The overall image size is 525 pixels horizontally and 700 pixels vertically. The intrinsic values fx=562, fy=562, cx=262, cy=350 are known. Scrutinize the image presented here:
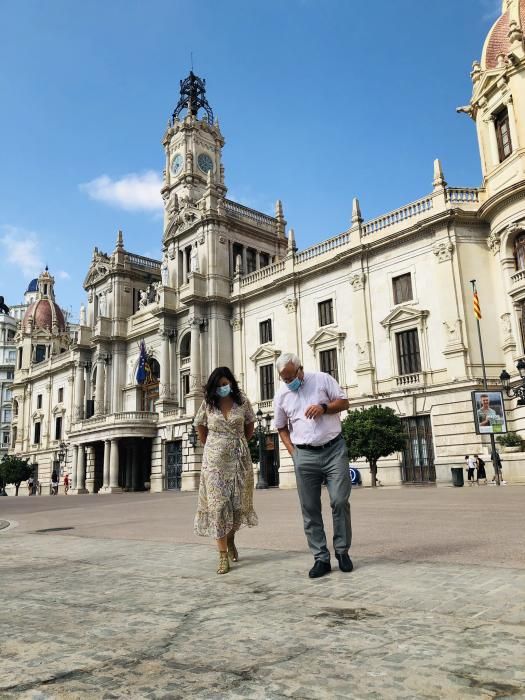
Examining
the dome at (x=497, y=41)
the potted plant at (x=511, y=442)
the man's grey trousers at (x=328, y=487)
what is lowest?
the man's grey trousers at (x=328, y=487)

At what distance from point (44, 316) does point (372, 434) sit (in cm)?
5457

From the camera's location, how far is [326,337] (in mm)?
32000

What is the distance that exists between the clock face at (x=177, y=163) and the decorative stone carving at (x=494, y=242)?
2891 cm

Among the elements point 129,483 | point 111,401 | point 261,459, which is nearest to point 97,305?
point 111,401

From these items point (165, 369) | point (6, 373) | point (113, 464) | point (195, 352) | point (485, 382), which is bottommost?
point (113, 464)

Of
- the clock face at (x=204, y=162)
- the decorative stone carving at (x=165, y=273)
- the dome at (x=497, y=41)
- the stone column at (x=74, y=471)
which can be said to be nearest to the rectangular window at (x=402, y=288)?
the dome at (x=497, y=41)

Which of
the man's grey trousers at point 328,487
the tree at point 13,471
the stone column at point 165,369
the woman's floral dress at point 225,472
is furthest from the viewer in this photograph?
the tree at point 13,471

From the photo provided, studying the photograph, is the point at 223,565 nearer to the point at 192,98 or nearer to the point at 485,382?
the point at 485,382

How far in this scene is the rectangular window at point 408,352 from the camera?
91.4 ft

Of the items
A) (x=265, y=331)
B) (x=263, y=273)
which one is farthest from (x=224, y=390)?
(x=263, y=273)

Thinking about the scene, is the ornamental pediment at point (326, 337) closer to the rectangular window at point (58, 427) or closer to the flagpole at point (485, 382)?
the flagpole at point (485, 382)

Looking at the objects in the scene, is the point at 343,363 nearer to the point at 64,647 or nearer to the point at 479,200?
the point at 479,200

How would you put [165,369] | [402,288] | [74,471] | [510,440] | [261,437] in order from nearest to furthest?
[510,440] < [402,288] < [261,437] < [165,369] < [74,471]

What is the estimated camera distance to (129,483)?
135ft
